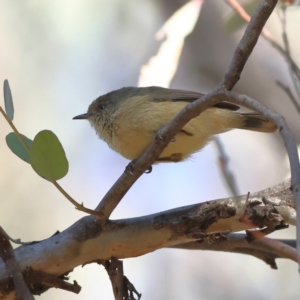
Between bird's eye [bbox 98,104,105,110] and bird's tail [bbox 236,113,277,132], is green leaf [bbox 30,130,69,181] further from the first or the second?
bird's tail [bbox 236,113,277,132]

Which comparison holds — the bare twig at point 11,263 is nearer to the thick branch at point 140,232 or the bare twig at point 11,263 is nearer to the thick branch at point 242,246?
the thick branch at point 140,232

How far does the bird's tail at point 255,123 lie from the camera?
5.16 feet

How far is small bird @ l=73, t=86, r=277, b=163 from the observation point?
1.39 meters

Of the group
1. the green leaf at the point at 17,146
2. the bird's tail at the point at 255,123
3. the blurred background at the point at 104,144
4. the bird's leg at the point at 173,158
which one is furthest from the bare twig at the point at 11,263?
the blurred background at the point at 104,144

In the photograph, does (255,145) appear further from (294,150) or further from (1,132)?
(294,150)

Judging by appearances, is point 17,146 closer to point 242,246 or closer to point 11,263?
point 11,263

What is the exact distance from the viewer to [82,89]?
248cm

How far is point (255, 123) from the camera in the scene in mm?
1588

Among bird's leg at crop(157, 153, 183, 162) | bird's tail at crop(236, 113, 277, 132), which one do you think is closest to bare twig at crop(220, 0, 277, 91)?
bird's leg at crop(157, 153, 183, 162)

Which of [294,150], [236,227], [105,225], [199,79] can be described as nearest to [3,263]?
[105,225]

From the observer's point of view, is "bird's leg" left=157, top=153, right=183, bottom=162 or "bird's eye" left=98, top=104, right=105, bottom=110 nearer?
"bird's leg" left=157, top=153, right=183, bottom=162

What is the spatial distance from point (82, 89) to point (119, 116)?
1.06m

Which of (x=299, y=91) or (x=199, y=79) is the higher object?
(x=199, y=79)

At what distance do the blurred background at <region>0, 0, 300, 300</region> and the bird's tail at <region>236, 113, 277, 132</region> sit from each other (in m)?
0.76
